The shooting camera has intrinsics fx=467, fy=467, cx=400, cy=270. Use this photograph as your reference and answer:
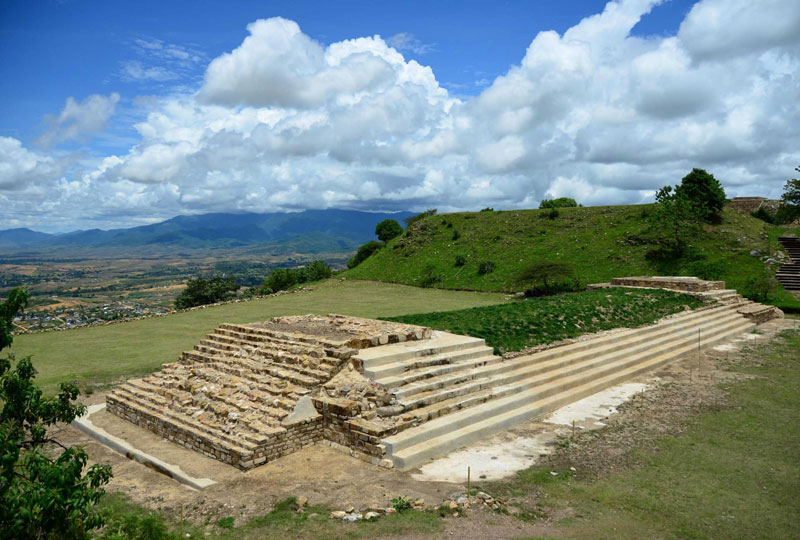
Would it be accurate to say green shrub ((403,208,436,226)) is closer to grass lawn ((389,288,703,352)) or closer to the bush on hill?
the bush on hill

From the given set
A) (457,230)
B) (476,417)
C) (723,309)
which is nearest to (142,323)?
(476,417)

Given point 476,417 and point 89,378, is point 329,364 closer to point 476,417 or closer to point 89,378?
point 476,417

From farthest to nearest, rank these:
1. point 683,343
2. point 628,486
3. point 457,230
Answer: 1. point 457,230
2. point 683,343
3. point 628,486

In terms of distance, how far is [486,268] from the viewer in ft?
126

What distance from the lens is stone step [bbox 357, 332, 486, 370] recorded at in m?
9.77

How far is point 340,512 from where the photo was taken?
20.3 feet

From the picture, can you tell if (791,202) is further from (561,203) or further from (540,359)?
(540,359)

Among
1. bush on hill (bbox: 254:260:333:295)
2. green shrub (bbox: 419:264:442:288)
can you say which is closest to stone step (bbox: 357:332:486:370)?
green shrub (bbox: 419:264:442:288)

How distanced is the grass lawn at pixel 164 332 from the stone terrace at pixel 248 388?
2.92 metres

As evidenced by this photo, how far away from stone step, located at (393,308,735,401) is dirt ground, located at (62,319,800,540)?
164 centimetres

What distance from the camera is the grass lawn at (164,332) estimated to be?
46.2 ft

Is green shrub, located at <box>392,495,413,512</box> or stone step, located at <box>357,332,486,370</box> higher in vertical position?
stone step, located at <box>357,332,486,370</box>

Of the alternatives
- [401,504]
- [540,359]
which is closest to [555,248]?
[540,359]

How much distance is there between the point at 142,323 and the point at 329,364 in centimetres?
1791
